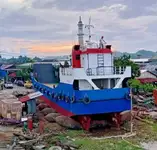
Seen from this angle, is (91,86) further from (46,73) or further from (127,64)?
(127,64)

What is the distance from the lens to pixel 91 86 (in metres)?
20.2

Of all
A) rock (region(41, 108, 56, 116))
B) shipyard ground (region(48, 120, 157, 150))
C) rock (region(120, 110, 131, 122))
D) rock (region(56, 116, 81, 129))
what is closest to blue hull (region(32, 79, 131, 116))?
rock (region(56, 116, 81, 129))

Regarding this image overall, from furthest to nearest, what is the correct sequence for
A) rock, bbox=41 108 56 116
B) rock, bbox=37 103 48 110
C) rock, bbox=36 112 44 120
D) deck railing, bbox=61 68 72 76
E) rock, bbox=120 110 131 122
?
1. rock, bbox=37 103 48 110
2. rock, bbox=41 108 56 116
3. rock, bbox=36 112 44 120
4. deck railing, bbox=61 68 72 76
5. rock, bbox=120 110 131 122

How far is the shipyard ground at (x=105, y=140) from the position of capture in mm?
16234

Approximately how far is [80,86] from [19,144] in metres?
5.82

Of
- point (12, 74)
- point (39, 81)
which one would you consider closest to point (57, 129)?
point (39, 81)

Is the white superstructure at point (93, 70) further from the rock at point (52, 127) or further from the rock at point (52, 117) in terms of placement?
the rock at point (52, 127)

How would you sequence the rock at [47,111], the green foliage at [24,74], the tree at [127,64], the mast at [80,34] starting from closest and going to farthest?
the mast at [80,34]
the rock at [47,111]
the tree at [127,64]
the green foliage at [24,74]

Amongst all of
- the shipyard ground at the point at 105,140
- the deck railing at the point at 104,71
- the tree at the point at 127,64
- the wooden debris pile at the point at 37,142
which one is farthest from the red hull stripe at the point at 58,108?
the tree at the point at 127,64

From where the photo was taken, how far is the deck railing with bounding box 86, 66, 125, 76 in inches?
806

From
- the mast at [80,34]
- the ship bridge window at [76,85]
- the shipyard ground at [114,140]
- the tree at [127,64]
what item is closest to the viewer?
the shipyard ground at [114,140]

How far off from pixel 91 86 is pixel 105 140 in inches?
153

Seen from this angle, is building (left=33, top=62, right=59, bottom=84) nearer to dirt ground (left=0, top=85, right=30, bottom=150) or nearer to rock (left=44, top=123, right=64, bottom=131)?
rock (left=44, top=123, right=64, bottom=131)

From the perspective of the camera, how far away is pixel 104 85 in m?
21.0
